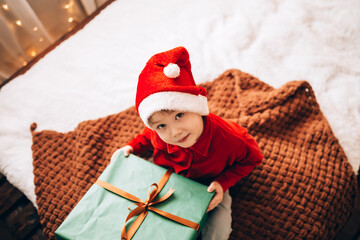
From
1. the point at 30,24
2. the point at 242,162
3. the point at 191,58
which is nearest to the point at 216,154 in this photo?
the point at 242,162

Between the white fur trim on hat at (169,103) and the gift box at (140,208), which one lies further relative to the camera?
the gift box at (140,208)

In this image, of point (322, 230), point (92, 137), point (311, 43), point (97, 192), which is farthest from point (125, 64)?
point (322, 230)

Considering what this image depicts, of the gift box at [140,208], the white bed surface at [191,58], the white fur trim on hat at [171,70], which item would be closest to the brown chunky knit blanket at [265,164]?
the white bed surface at [191,58]

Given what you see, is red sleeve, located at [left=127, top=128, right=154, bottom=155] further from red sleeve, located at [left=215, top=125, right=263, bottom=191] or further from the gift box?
red sleeve, located at [left=215, top=125, right=263, bottom=191]

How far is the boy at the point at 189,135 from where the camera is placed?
53 cm

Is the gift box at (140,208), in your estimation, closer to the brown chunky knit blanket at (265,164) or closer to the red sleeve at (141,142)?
the red sleeve at (141,142)

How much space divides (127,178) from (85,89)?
642 millimetres

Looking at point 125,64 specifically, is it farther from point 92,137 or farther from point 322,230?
point 322,230

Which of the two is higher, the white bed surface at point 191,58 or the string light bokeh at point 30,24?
the string light bokeh at point 30,24

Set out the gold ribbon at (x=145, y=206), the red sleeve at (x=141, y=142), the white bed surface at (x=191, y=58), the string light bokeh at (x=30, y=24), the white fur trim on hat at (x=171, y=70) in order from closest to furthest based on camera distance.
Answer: the white fur trim on hat at (x=171, y=70), the gold ribbon at (x=145, y=206), the red sleeve at (x=141, y=142), the white bed surface at (x=191, y=58), the string light bokeh at (x=30, y=24)

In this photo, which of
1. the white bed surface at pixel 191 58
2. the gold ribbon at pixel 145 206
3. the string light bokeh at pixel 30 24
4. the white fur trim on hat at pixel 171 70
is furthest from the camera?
the string light bokeh at pixel 30 24

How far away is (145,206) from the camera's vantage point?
2.11 ft

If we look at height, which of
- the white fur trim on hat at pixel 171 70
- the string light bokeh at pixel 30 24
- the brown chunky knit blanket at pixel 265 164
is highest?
the string light bokeh at pixel 30 24

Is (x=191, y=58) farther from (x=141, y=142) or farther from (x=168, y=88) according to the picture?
(x=168, y=88)
